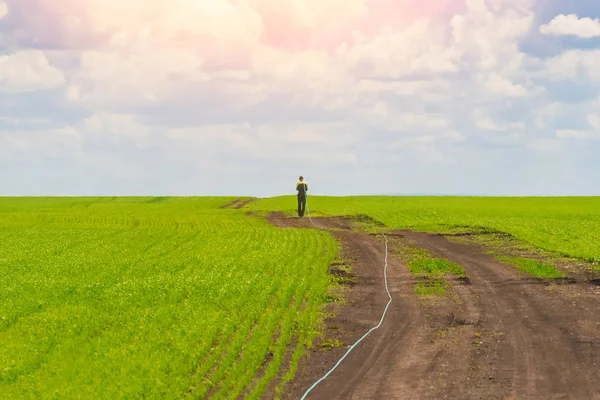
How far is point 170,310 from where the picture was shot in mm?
19891

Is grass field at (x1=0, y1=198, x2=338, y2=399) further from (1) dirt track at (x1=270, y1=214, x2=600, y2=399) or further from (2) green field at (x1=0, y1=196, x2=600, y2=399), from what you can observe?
(1) dirt track at (x1=270, y1=214, x2=600, y2=399)

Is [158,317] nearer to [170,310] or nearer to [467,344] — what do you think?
[170,310]

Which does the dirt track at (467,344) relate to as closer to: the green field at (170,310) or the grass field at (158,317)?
the green field at (170,310)

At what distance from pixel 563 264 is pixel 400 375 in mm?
17172

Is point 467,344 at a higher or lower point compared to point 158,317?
higher

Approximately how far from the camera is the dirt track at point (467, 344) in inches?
495

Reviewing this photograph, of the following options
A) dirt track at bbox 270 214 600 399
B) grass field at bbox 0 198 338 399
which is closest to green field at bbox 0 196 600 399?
grass field at bbox 0 198 338 399

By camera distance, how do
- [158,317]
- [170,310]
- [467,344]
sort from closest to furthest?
[467,344], [158,317], [170,310]

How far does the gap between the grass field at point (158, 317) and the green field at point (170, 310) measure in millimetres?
45

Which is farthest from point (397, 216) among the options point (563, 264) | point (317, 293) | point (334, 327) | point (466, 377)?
point (466, 377)

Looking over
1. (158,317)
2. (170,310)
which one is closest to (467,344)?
(158,317)

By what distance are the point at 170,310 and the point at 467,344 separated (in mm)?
9175

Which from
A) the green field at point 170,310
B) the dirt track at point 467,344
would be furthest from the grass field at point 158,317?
the dirt track at point 467,344

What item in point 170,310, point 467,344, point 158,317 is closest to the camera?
point 467,344
